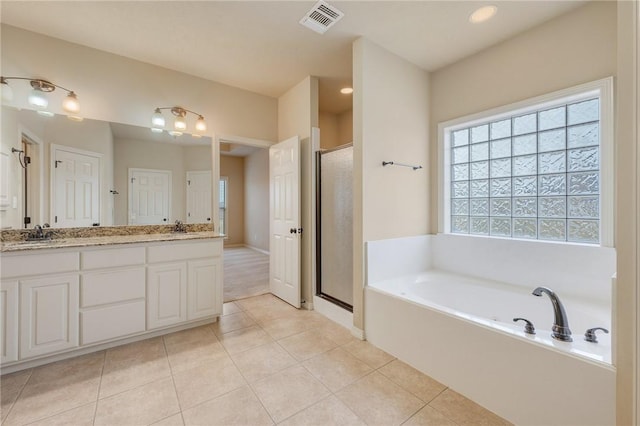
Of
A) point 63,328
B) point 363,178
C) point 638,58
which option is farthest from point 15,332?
point 638,58

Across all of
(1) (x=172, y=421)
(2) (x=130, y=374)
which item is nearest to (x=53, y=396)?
(2) (x=130, y=374)

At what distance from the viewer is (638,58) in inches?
41.5

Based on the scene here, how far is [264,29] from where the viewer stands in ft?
7.27

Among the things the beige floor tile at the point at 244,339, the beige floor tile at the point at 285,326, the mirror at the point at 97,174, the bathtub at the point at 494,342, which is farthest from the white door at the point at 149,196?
the bathtub at the point at 494,342

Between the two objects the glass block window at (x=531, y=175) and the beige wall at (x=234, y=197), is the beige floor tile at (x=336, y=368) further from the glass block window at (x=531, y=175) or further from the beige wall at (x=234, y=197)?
the beige wall at (x=234, y=197)

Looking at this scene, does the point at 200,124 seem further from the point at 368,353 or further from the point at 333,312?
the point at 368,353

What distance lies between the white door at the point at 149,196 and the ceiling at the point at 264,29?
119 centimetres

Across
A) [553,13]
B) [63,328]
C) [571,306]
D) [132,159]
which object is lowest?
[63,328]

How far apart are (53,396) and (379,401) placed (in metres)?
2.01

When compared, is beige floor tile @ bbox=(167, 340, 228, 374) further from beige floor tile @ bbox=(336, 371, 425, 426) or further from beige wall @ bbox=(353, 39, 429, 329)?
beige wall @ bbox=(353, 39, 429, 329)

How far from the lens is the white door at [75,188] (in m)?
2.31

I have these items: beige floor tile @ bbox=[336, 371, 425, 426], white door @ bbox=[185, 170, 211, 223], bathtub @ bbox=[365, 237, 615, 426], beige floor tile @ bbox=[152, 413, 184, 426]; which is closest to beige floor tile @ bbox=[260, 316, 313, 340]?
bathtub @ bbox=[365, 237, 615, 426]

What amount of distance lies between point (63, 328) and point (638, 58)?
3.66m

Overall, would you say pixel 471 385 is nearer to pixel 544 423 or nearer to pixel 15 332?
pixel 544 423
